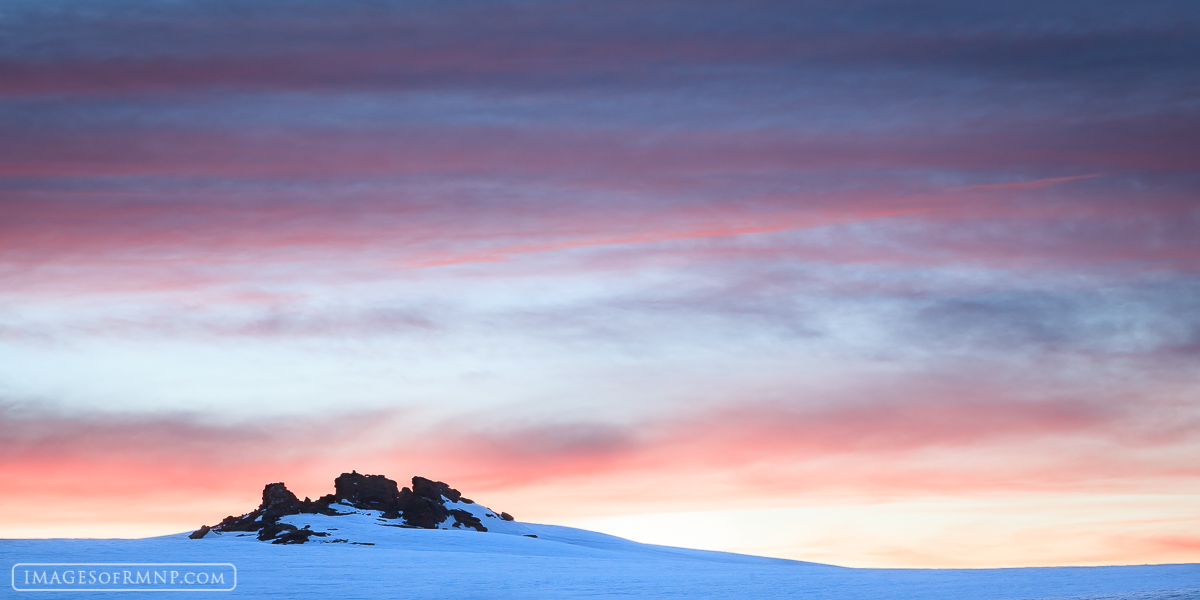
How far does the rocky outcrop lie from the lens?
7056 cm

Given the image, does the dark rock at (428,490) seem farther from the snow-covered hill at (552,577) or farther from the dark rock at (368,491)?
the snow-covered hill at (552,577)

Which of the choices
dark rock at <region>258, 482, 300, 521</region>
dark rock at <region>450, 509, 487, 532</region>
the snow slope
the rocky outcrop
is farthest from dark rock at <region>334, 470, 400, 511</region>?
the snow slope

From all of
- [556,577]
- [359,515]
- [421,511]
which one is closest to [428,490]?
[421,511]

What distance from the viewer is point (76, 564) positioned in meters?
36.8

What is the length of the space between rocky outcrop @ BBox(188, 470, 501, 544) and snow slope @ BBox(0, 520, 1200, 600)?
2137 centimetres

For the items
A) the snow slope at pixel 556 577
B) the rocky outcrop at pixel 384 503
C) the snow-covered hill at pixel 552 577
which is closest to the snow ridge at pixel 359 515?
the rocky outcrop at pixel 384 503

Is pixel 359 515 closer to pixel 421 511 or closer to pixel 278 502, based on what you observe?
pixel 278 502

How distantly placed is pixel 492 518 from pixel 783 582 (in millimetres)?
47580

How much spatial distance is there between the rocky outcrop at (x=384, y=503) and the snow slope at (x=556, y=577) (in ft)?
70.1

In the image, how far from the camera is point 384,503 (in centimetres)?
7894

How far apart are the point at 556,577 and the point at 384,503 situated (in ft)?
145

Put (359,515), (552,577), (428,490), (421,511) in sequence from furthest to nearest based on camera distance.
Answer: (428,490)
(421,511)
(359,515)
(552,577)

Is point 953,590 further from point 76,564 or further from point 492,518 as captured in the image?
point 492,518

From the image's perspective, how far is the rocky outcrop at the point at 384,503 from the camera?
232 feet
